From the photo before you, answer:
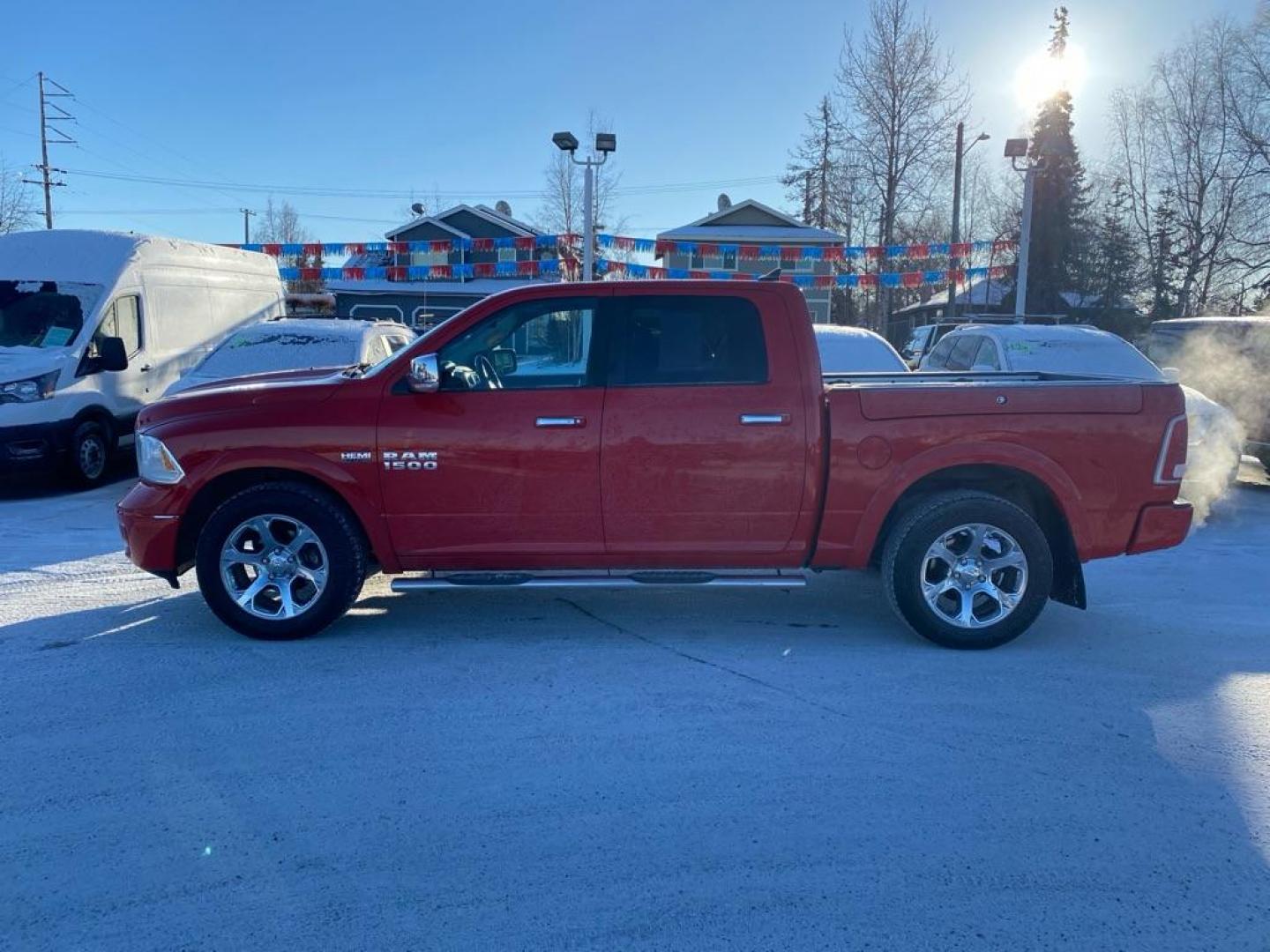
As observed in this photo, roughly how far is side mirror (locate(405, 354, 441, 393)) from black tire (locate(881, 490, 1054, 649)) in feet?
8.34

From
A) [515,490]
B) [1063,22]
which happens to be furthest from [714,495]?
[1063,22]

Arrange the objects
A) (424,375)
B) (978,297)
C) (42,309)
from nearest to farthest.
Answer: (424,375) → (42,309) → (978,297)

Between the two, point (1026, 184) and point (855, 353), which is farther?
point (1026, 184)

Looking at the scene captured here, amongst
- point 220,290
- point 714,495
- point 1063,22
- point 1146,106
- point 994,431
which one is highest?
point 1063,22

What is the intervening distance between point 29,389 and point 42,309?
128 centimetres

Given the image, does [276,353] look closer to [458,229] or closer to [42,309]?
[42,309]

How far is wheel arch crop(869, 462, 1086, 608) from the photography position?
4902mm

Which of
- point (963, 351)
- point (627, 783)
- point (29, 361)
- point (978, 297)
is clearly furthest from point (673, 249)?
point (978, 297)

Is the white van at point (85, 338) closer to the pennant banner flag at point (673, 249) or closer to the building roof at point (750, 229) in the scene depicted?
the pennant banner flag at point (673, 249)

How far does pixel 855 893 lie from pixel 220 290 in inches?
A: 475

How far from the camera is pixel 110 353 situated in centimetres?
983

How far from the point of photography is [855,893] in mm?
2770

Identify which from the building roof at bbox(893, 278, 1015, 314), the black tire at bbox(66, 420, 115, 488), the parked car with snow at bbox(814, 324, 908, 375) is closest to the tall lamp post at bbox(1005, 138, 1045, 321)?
the parked car with snow at bbox(814, 324, 908, 375)

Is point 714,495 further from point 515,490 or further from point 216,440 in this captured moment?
point 216,440
